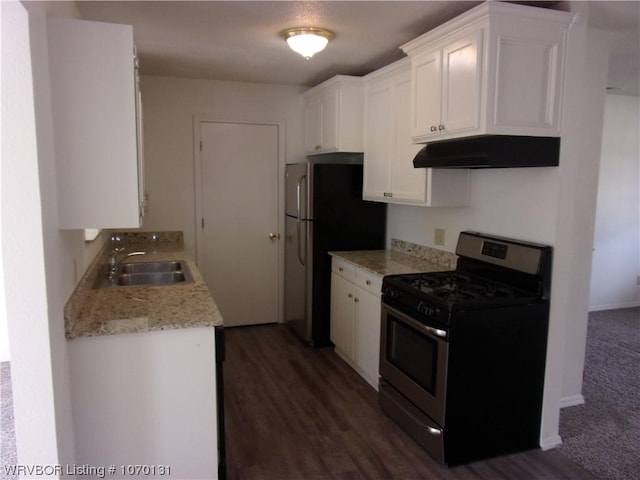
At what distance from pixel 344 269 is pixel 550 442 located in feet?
6.02

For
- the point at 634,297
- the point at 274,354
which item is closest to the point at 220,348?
the point at 274,354

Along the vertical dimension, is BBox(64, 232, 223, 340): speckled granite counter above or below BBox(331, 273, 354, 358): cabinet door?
above

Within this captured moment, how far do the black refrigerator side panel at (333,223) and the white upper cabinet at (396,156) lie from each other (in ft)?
0.68

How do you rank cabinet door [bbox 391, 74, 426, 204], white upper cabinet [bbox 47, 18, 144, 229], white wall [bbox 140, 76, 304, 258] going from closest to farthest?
white upper cabinet [bbox 47, 18, 144, 229] < cabinet door [bbox 391, 74, 426, 204] < white wall [bbox 140, 76, 304, 258]

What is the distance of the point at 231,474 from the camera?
2.47 m

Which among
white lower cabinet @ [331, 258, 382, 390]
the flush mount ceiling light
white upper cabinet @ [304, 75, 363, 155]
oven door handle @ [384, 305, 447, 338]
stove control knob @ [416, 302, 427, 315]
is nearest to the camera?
oven door handle @ [384, 305, 447, 338]

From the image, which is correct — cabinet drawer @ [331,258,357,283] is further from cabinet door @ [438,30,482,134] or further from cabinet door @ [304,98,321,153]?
cabinet door @ [438,30,482,134]

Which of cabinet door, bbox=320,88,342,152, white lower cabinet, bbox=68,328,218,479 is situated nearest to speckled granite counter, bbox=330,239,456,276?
cabinet door, bbox=320,88,342,152

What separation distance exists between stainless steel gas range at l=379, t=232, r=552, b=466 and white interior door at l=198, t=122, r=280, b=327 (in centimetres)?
228

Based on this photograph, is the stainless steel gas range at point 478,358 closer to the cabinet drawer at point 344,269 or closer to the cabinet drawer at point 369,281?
the cabinet drawer at point 369,281

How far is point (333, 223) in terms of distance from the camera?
13.7ft

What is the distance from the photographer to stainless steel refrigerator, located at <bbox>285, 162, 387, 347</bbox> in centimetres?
414

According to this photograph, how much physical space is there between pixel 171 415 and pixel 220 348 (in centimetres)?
36

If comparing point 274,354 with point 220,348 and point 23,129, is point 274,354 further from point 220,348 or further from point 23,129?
point 23,129
